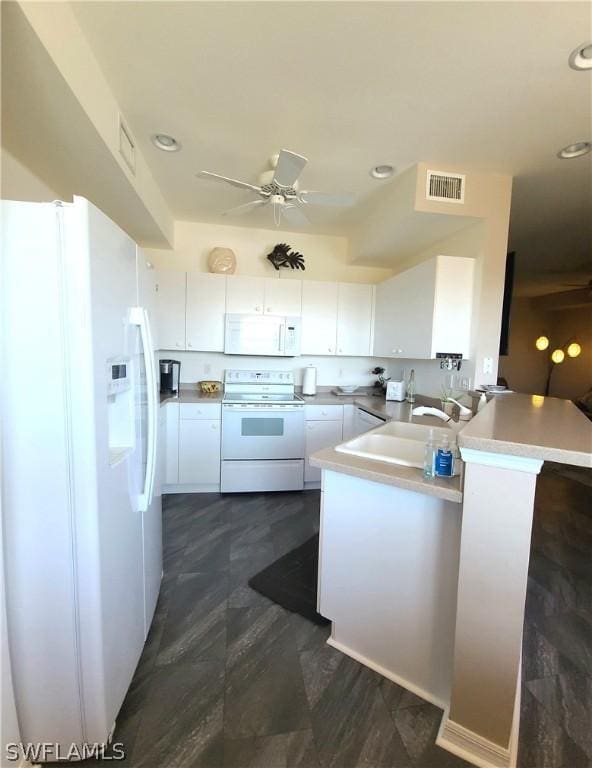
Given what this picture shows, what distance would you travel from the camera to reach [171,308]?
10.9 feet

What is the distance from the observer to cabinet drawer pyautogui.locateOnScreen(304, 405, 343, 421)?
10.6 ft

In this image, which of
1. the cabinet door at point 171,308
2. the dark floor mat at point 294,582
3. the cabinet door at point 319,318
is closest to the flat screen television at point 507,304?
the cabinet door at point 319,318

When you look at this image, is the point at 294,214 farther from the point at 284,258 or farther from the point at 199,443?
the point at 199,443

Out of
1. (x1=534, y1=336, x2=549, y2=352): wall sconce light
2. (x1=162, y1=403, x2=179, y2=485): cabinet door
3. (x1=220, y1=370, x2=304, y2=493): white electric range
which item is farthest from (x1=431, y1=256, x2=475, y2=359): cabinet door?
(x1=534, y1=336, x2=549, y2=352): wall sconce light

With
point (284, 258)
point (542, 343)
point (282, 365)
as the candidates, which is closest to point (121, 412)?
point (282, 365)

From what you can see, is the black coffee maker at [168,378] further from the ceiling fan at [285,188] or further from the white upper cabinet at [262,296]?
the ceiling fan at [285,188]

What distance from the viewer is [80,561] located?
0.99m

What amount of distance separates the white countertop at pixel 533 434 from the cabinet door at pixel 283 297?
2.38 metres

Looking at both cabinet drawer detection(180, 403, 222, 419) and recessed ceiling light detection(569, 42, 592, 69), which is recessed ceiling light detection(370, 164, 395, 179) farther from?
cabinet drawer detection(180, 403, 222, 419)

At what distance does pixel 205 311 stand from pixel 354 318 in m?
1.66

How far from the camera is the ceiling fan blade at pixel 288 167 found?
5.70 feet

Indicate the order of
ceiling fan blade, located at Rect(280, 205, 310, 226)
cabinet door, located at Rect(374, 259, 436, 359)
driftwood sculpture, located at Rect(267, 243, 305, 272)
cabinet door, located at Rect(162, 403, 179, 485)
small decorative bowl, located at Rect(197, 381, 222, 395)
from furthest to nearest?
driftwood sculpture, located at Rect(267, 243, 305, 272) < small decorative bowl, located at Rect(197, 381, 222, 395) < cabinet door, located at Rect(162, 403, 179, 485) < cabinet door, located at Rect(374, 259, 436, 359) < ceiling fan blade, located at Rect(280, 205, 310, 226)

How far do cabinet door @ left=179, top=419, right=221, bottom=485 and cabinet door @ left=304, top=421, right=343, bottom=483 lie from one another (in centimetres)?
88

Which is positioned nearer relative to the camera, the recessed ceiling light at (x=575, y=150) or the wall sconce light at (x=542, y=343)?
the recessed ceiling light at (x=575, y=150)
